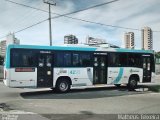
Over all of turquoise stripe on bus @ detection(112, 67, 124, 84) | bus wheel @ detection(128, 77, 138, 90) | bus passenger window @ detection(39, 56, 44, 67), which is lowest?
bus wheel @ detection(128, 77, 138, 90)

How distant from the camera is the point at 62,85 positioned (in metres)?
19.1

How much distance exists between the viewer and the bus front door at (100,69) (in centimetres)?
2036

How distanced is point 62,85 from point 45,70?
148 cm

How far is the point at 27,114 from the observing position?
11.2 m

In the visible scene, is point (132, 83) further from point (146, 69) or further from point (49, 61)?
point (49, 61)

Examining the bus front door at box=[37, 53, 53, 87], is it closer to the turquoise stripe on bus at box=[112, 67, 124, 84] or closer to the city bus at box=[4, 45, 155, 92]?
the city bus at box=[4, 45, 155, 92]

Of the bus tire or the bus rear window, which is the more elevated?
the bus rear window

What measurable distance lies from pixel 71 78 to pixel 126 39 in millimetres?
34383

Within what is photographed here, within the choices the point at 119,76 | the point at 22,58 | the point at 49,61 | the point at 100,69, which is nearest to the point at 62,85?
the point at 49,61

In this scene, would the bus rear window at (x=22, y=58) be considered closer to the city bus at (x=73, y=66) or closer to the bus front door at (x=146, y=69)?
the city bus at (x=73, y=66)

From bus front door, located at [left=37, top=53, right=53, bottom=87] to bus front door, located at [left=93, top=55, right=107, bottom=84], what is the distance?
122 inches

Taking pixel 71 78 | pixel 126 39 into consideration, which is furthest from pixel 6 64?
pixel 126 39

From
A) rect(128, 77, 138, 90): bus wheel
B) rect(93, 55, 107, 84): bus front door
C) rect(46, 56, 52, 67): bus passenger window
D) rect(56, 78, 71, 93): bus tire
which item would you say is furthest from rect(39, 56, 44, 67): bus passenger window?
rect(128, 77, 138, 90): bus wheel

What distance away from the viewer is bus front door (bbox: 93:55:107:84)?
20359mm
